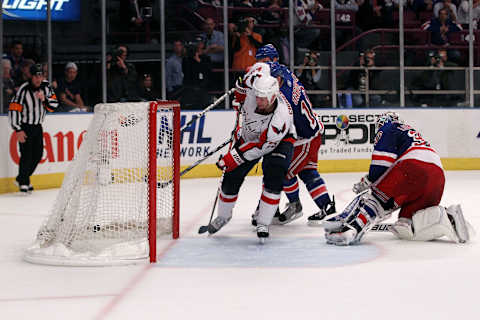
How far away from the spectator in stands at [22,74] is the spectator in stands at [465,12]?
556 centimetres

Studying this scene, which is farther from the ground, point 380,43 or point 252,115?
point 380,43

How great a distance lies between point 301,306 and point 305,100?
2275 mm

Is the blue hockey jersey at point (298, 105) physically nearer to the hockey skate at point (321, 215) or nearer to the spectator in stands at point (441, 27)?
Answer: the hockey skate at point (321, 215)

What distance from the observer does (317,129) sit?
5.22 metres

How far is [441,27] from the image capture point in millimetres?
10773

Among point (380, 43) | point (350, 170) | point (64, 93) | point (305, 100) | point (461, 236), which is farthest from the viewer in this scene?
point (380, 43)

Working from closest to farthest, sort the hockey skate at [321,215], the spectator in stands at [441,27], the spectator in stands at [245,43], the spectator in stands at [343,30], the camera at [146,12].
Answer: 1. the hockey skate at [321,215]
2. the camera at [146,12]
3. the spectator in stands at [245,43]
4. the spectator in stands at [343,30]
5. the spectator in stands at [441,27]

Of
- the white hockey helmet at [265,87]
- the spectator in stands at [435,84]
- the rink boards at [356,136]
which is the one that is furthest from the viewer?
the spectator in stands at [435,84]

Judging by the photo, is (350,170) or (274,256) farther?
(350,170)

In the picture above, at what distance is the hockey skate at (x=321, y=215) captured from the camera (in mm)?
5219

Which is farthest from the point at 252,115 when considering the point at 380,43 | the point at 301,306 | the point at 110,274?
the point at 380,43

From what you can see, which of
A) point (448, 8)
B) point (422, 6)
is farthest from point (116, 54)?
point (448, 8)

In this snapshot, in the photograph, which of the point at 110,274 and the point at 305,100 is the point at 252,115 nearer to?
the point at 305,100

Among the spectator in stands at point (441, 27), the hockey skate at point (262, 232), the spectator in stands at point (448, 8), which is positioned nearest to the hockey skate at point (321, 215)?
the hockey skate at point (262, 232)
